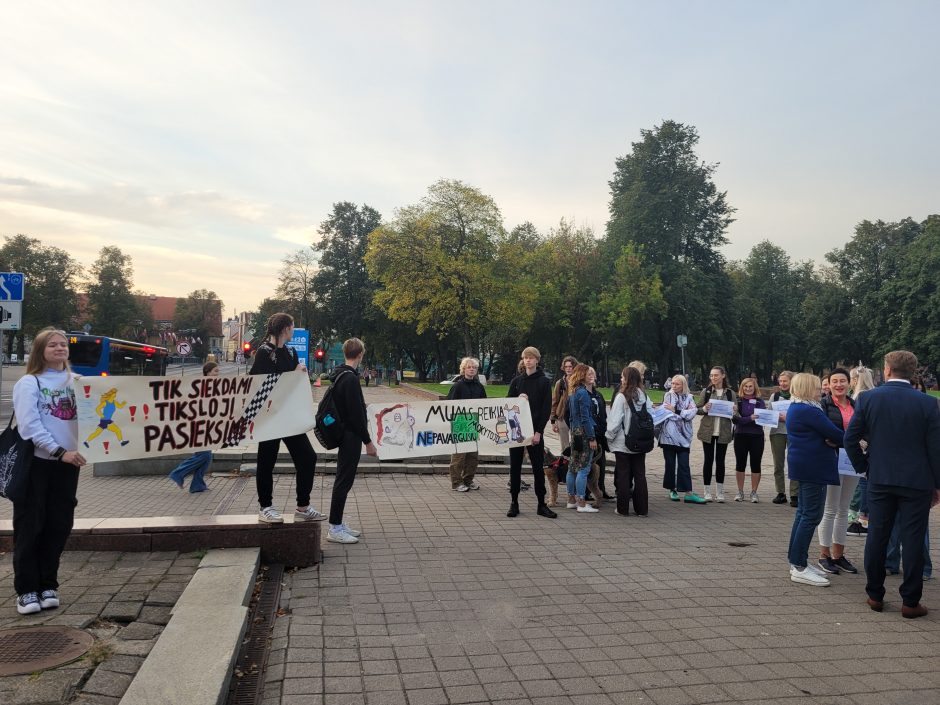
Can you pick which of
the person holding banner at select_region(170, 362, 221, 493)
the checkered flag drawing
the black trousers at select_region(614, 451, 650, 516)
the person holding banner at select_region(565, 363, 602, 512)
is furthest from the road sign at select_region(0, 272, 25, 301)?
the black trousers at select_region(614, 451, 650, 516)

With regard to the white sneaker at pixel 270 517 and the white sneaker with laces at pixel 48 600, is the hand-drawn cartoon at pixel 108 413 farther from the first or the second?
the white sneaker with laces at pixel 48 600

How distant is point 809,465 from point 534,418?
132 inches

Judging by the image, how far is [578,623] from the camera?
4.68 m

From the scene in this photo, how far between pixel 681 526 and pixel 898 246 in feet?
212

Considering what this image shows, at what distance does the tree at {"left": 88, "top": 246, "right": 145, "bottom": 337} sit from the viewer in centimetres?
8838

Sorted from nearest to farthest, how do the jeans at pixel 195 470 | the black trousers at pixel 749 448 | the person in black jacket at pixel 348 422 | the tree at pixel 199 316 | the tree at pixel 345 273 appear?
1. the person in black jacket at pixel 348 422
2. the jeans at pixel 195 470
3. the black trousers at pixel 749 448
4. the tree at pixel 345 273
5. the tree at pixel 199 316

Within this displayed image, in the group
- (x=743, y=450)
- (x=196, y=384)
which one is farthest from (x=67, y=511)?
(x=743, y=450)

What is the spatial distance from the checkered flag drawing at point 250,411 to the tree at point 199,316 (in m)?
131

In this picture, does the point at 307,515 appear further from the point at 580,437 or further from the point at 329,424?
the point at 580,437

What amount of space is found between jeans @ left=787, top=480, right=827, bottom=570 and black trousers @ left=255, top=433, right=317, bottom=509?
4.14 meters

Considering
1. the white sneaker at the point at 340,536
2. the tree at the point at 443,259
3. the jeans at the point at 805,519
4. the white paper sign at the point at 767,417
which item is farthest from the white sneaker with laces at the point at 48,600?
the tree at the point at 443,259

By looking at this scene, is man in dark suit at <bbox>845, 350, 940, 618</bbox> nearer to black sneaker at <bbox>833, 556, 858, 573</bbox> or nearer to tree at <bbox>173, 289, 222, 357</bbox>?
black sneaker at <bbox>833, 556, 858, 573</bbox>

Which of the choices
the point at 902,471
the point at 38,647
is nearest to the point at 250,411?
the point at 38,647

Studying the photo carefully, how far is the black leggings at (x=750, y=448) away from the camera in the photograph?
991cm
